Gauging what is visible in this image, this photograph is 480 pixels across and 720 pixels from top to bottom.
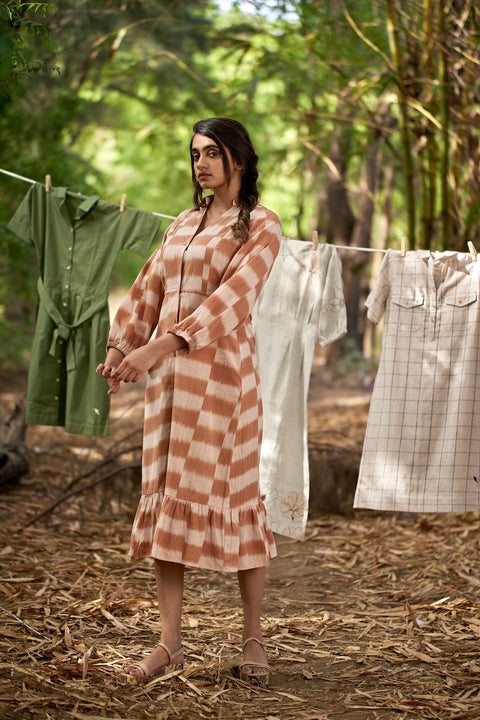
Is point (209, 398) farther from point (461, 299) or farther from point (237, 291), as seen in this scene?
point (461, 299)

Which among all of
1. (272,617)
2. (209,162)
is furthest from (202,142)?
(272,617)

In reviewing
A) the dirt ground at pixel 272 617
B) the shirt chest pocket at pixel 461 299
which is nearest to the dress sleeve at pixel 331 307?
the shirt chest pocket at pixel 461 299

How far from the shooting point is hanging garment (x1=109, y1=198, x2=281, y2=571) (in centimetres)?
263

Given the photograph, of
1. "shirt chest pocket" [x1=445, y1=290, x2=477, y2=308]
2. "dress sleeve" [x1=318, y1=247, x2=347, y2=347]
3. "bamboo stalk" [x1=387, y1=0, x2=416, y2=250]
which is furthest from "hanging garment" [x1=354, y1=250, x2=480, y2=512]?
"bamboo stalk" [x1=387, y1=0, x2=416, y2=250]

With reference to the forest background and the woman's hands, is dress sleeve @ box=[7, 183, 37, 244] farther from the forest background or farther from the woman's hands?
the woman's hands

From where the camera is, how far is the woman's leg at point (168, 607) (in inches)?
107

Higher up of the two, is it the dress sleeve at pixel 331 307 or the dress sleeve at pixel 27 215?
the dress sleeve at pixel 27 215

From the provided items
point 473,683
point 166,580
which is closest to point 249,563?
point 166,580

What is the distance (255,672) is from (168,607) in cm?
37

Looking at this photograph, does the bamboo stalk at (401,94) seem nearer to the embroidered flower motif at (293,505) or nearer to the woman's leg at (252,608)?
the embroidered flower motif at (293,505)

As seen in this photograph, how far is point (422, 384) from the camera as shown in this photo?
3609 mm

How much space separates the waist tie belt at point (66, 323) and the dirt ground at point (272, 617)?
101 centimetres

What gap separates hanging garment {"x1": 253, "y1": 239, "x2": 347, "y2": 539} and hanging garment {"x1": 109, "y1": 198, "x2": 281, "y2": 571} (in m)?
0.94

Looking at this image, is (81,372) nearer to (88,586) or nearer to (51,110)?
(88,586)
